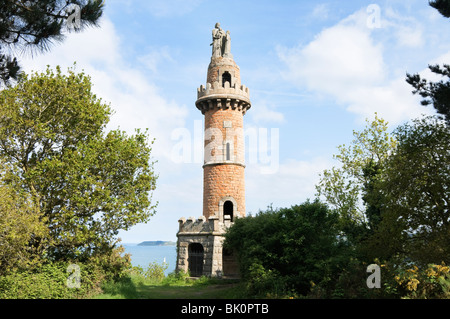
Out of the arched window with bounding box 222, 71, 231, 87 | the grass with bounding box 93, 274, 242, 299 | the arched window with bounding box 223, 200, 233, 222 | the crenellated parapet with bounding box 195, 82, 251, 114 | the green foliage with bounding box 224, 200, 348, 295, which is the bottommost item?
the grass with bounding box 93, 274, 242, 299

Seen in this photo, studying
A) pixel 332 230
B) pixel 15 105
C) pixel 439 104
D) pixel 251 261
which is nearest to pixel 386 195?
pixel 332 230

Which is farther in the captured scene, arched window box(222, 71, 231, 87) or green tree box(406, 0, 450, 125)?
arched window box(222, 71, 231, 87)

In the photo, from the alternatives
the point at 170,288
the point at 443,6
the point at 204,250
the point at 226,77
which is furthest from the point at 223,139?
the point at 443,6

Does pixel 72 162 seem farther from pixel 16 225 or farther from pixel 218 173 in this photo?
pixel 218 173

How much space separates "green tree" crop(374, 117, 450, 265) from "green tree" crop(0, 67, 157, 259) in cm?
1058

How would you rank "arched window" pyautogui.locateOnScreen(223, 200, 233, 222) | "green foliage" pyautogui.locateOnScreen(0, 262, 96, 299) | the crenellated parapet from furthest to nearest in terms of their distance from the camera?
1. the crenellated parapet
2. "arched window" pyautogui.locateOnScreen(223, 200, 233, 222)
3. "green foliage" pyautogui.locateOnScreen(0, 262, 96, 299)

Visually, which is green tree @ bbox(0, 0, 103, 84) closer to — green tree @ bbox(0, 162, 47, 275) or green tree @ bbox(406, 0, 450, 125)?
green tree @ bbox(0, 162, 47, 275)

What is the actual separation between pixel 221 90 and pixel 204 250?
444 inches

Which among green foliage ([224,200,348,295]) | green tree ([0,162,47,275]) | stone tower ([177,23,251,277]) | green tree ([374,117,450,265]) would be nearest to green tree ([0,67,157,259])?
green tree ([0,162,47,275])

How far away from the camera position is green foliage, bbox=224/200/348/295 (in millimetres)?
14281

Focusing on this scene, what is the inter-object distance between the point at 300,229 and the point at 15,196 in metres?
11.5

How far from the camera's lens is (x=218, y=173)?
2586 centimetres

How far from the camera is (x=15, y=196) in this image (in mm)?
14633
